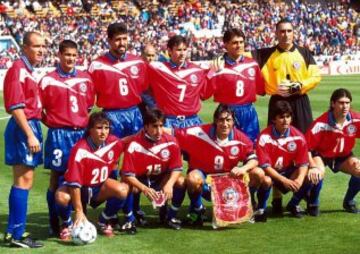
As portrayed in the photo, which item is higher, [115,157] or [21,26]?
[21,26]

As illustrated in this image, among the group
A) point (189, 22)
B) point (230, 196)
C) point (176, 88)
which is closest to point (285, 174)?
point (230, 196)

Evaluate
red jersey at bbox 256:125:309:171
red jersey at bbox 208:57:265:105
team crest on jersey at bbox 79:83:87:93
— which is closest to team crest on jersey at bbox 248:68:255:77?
red jersey at bbox 208:57:265:105

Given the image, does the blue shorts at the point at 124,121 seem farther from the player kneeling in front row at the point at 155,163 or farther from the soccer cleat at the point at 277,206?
the soccer cleat at the point at 277,206

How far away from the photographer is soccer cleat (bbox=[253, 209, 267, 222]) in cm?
696

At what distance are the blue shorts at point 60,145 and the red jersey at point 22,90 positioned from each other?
0.39m

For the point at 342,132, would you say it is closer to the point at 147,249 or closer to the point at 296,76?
the point at 296,76

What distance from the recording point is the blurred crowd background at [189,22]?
33156mm

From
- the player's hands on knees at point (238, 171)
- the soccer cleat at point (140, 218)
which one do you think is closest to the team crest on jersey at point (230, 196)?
the player's hands on knees at point (238, 171)

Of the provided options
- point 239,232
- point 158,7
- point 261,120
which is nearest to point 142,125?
point 239,232

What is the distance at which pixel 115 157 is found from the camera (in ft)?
21.6

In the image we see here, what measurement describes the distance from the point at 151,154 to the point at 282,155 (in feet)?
4.41

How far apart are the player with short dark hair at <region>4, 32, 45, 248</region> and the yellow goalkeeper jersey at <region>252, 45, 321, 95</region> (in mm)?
2618

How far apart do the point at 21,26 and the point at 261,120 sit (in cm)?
2117

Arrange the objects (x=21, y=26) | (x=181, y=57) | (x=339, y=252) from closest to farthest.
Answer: (x=339, y=252) < (x=181, y=57) < (x=21, y=26)
